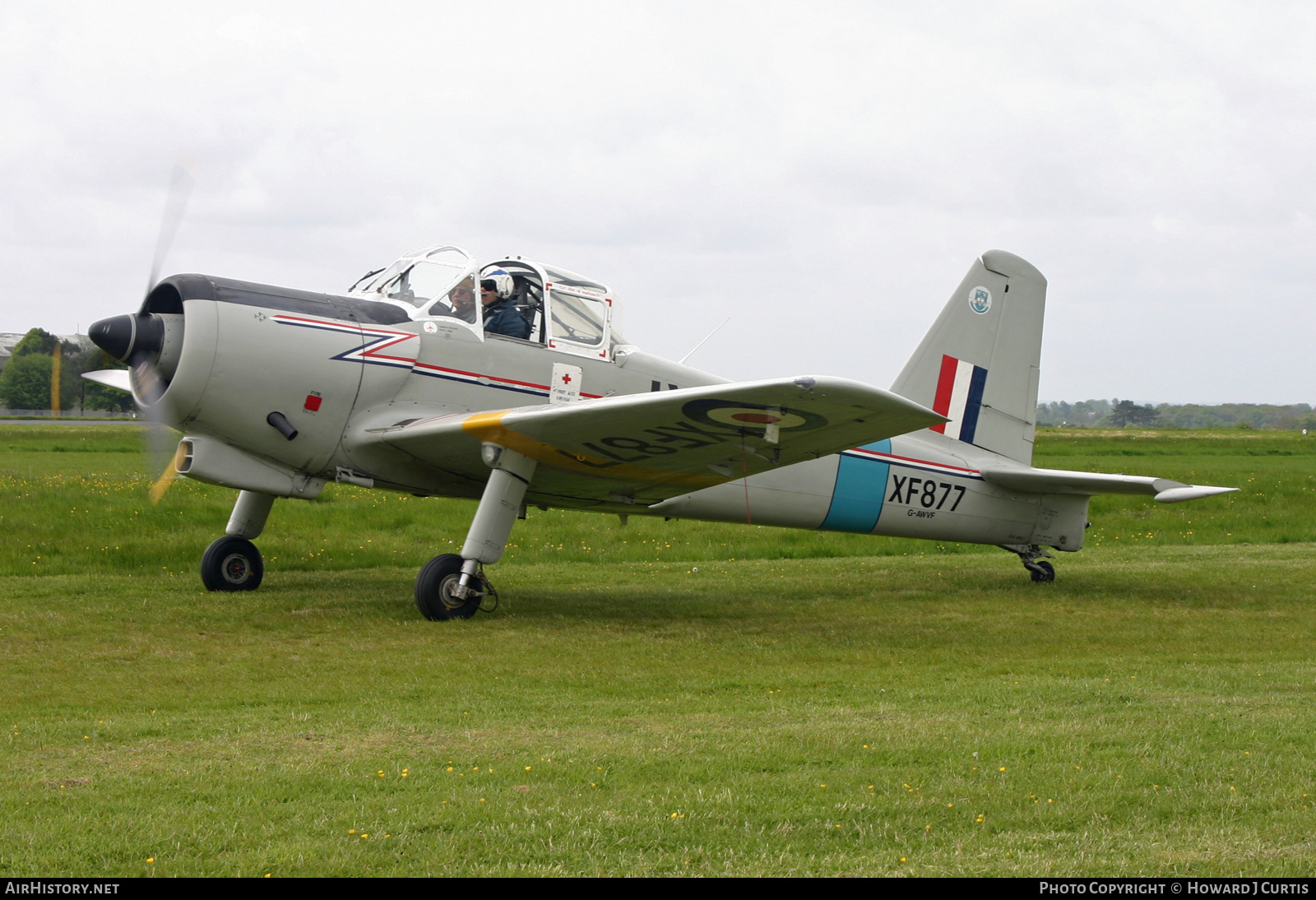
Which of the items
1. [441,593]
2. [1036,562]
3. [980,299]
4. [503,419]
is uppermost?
[980,299]

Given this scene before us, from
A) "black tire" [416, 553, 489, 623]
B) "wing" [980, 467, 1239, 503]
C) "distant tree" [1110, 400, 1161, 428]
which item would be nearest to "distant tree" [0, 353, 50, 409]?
"black tire" [416, 553, 489, 623]

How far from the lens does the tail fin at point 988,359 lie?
12375 mm

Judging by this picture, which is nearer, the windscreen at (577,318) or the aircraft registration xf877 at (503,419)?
the aircraft registration xf877 at (503,419)

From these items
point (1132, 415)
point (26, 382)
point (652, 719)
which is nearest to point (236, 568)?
point (26, 382)

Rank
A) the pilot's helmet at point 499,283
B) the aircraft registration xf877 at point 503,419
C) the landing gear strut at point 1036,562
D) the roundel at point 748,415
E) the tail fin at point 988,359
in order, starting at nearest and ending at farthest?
the roundel at point 748,415
the aircraft registration xf877 at point 503,419
the pilot's helmet at point 499,283
the tail fin at point 988,359
the landing gear strut at point 1036,562

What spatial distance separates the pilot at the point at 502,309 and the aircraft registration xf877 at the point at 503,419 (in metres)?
0.02

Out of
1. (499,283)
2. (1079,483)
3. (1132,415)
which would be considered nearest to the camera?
(499,283)

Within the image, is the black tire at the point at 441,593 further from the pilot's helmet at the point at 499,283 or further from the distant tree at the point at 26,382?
the distant tree at the point at 26,382

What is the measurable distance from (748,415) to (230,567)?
5.78 meters

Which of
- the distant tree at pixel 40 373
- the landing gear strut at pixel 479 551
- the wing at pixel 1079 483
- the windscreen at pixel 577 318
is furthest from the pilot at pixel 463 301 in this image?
the wing at pixel 1079 483

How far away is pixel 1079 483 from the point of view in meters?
11.9

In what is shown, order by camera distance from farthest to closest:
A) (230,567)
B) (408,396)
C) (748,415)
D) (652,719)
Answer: (230,567), (408,396), (748,415), (652,719)

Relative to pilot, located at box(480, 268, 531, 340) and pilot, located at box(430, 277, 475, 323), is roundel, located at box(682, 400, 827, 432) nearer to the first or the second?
pilot, located at box(480, 268, 531, 340)

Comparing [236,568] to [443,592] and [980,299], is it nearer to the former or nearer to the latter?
[443,592]
